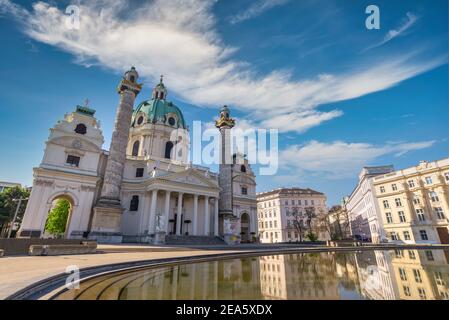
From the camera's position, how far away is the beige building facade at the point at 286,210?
62.6 m

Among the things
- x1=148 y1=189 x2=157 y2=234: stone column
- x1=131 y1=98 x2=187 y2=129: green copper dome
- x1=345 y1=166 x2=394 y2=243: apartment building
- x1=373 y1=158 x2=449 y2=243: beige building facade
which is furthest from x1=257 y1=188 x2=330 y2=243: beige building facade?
x1=148 y1=189 x2=157 y2=234: stone column

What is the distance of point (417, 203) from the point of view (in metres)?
38.9

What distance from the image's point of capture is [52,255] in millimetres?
13023

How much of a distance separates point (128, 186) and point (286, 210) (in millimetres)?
46450

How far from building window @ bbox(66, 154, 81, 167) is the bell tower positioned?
5389 mm

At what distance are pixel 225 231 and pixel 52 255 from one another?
76.3 ft

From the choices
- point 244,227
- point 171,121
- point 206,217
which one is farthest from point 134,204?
point 244,227

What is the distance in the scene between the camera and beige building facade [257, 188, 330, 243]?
6259cm

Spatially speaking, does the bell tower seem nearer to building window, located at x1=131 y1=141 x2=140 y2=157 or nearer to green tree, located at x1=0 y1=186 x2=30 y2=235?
building window, located at x1=131 y1=141 x2=140 y2=157

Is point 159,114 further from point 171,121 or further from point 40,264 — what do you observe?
point 40,264

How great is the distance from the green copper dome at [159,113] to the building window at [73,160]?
15542 mm

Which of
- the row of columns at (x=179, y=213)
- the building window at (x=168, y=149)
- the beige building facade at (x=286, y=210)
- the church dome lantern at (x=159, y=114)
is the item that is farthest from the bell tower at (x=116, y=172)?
the beige building facade at (x=286, y=210)

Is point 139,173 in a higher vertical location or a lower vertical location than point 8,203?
higher
